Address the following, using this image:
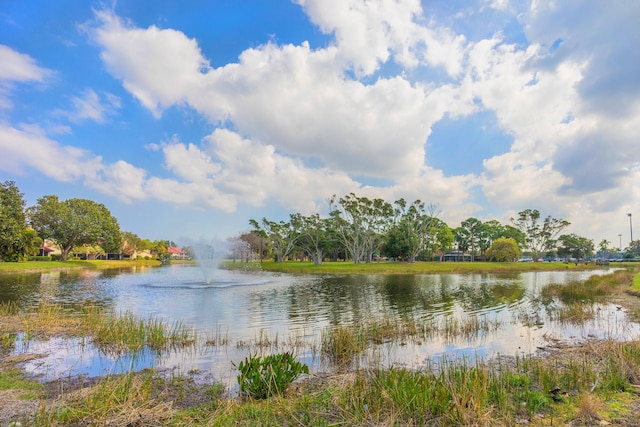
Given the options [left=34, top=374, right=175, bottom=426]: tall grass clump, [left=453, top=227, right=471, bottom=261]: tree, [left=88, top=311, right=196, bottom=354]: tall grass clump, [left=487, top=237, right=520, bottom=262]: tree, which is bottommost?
[left=88, top=311, right=196, bottom=354]: tall grass clump

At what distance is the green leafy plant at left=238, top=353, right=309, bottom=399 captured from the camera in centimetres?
753

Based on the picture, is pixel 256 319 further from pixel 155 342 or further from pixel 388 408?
pixel 388 408

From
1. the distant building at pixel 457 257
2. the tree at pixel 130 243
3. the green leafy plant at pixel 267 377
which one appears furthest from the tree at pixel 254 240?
the green leafy plant at pixel 267 377

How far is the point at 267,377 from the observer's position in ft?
25.2

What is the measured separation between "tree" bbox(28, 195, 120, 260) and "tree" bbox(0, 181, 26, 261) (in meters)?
14.2

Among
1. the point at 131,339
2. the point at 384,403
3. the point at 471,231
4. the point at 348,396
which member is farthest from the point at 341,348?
the point at 471,231

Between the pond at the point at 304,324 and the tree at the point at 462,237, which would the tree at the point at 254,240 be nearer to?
the tree at the point at 462,237

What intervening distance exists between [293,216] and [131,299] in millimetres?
67158

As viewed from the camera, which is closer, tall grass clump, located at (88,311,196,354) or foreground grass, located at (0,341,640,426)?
foreground grass, located at (0,341,640,426)

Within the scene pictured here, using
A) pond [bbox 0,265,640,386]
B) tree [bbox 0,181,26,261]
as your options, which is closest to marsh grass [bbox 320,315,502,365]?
pond [bbox 0,265,640,386]

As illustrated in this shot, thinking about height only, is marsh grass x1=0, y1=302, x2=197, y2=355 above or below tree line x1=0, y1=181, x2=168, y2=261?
below

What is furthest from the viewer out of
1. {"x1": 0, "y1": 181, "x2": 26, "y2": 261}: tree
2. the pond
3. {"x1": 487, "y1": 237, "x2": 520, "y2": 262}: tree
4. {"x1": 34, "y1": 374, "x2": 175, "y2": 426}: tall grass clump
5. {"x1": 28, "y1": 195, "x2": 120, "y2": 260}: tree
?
{"x1": 487, "y1": 237, "x2": 520, "y2": 262}: tree

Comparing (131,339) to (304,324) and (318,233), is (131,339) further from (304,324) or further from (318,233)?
(318,233)

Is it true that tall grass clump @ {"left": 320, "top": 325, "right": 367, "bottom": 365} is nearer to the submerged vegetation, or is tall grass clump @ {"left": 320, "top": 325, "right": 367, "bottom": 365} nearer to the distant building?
the submerged vegetation
